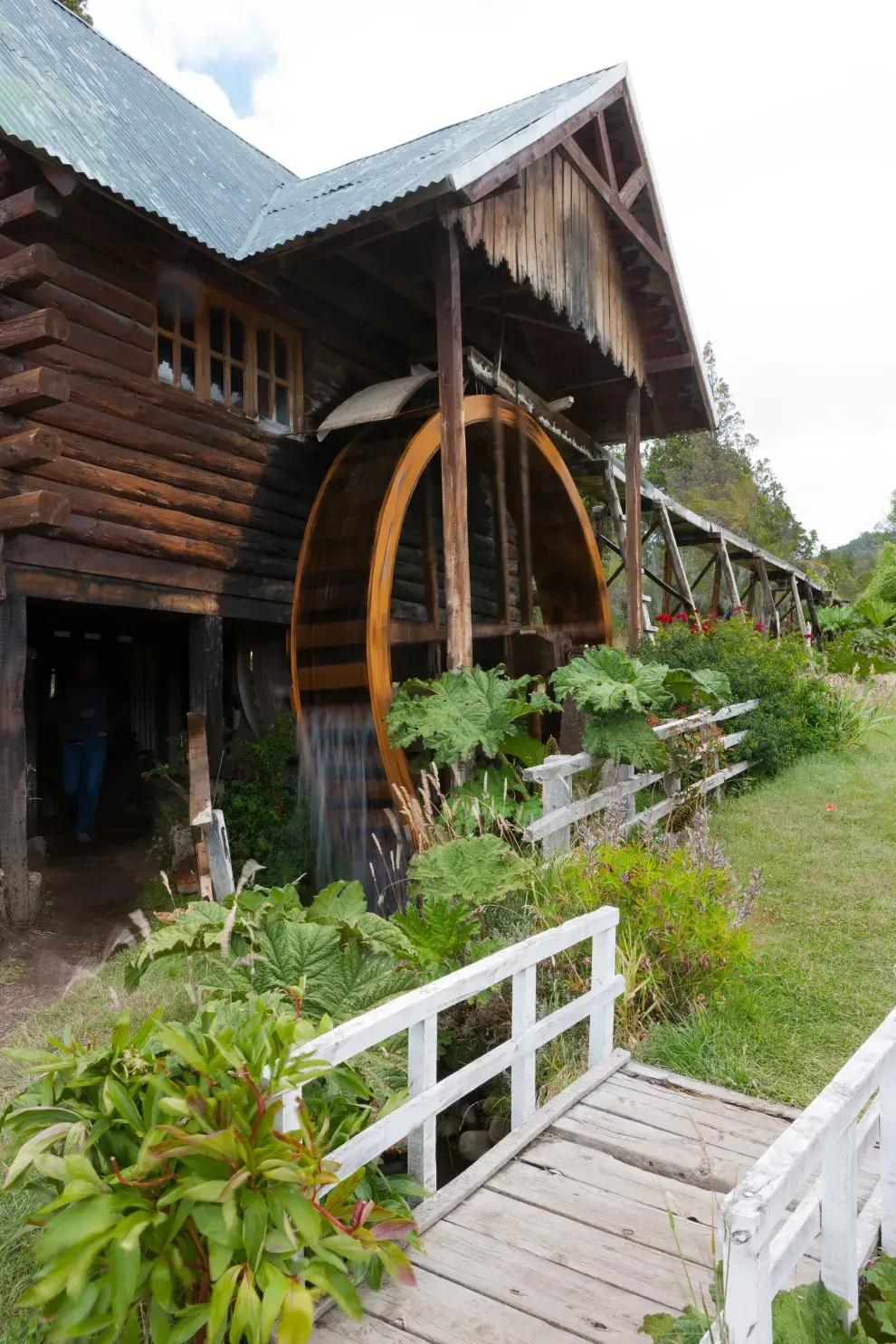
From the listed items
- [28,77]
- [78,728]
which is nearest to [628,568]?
[78,728]

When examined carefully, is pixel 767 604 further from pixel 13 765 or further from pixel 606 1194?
pixel 606 1194

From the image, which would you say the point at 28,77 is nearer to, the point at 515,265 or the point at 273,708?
the point at 515,265

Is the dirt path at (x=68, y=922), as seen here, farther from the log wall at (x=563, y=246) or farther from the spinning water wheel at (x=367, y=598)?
the log wall at (x=563, y=246)

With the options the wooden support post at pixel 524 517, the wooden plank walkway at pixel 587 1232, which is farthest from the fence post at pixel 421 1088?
the wooden support post at pixel 524 517

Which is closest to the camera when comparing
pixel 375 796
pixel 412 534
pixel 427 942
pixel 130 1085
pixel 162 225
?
pixel 130 1085

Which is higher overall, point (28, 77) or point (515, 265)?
point (28, 77)

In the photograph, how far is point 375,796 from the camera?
19.3ft

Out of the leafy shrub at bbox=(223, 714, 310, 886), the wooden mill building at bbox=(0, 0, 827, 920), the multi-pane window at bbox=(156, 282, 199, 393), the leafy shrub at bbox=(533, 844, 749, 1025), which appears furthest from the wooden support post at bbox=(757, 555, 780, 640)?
the leafy shrub at bbox=(533, 844, 749, 1025)

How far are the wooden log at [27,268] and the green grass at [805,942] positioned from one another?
4.59 meters

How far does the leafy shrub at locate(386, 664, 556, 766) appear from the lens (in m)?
5.20

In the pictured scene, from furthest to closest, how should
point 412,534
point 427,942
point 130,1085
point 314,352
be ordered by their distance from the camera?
point 412,534 < point 314,352 < point 427,942 < point 130,1085

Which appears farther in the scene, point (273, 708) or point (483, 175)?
point (273, 708)

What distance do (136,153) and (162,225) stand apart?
1129 millimetres

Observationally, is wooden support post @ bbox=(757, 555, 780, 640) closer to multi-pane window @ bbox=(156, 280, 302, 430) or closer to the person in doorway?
multi-pane window @ bbox=(156, 280, 302, 430)
